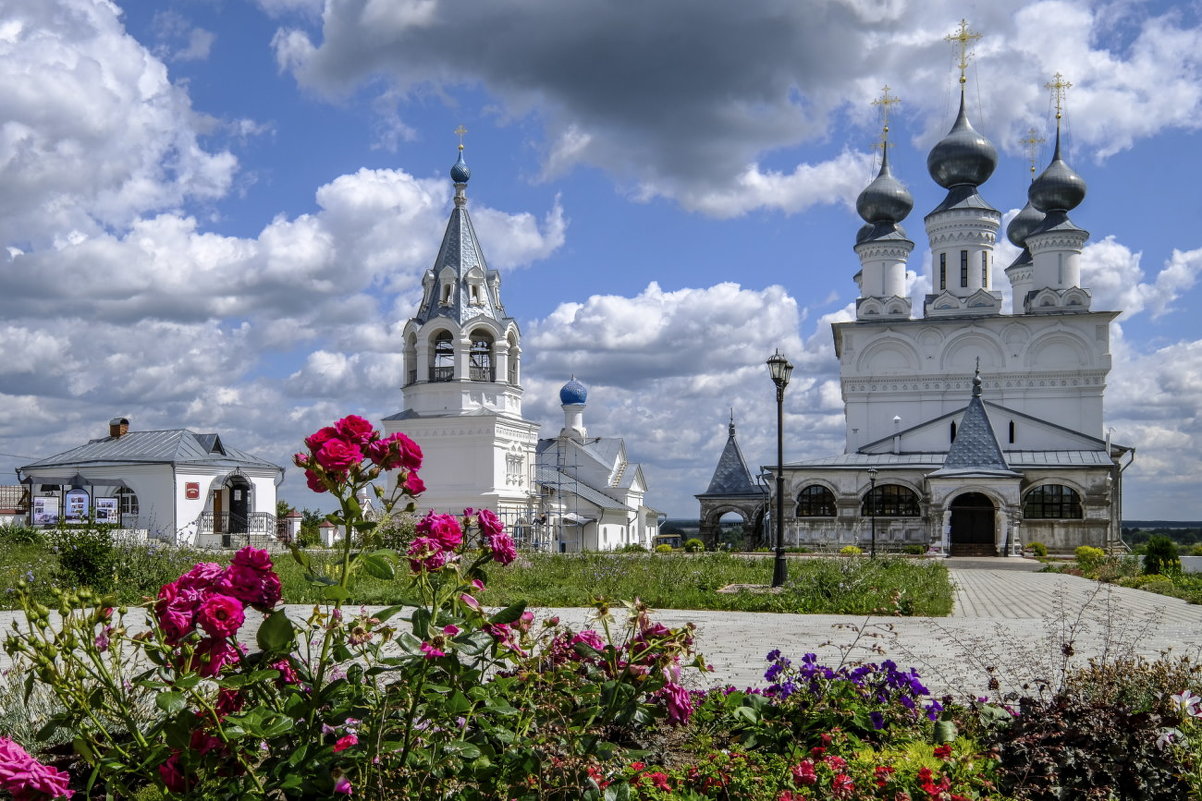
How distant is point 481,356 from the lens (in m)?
38.3

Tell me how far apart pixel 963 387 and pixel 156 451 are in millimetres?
28931

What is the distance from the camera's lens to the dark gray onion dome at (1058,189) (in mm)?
40188

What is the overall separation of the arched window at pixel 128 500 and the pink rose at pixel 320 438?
3173 cm

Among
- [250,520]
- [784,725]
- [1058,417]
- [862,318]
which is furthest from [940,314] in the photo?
[784,725]

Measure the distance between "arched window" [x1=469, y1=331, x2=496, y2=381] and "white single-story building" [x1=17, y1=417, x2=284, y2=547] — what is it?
8001mm

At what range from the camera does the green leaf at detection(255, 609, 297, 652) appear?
2.88m

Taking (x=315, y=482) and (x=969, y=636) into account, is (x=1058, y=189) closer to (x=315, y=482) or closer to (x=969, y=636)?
(x=969, y=636)

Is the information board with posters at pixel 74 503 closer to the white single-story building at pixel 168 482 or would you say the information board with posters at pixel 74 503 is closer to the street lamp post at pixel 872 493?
the white single-story building at pixel 168 482

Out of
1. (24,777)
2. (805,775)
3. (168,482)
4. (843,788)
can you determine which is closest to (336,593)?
(24,777)

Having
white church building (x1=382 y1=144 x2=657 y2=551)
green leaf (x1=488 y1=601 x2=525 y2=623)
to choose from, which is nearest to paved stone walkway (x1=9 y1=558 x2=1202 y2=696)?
green leaf (x1=488 y1=601 x2=525 y2=623)

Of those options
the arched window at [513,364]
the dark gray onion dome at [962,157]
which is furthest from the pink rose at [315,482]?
the dark gray onion dome at [962,157]

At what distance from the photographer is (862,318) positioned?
41.6m

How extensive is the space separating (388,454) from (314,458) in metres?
0.22

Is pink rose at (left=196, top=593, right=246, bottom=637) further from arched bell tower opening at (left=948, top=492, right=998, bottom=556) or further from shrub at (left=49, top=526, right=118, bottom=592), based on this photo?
arched bell tower opening at (left=948, top=492, right=998, bottom=556)
